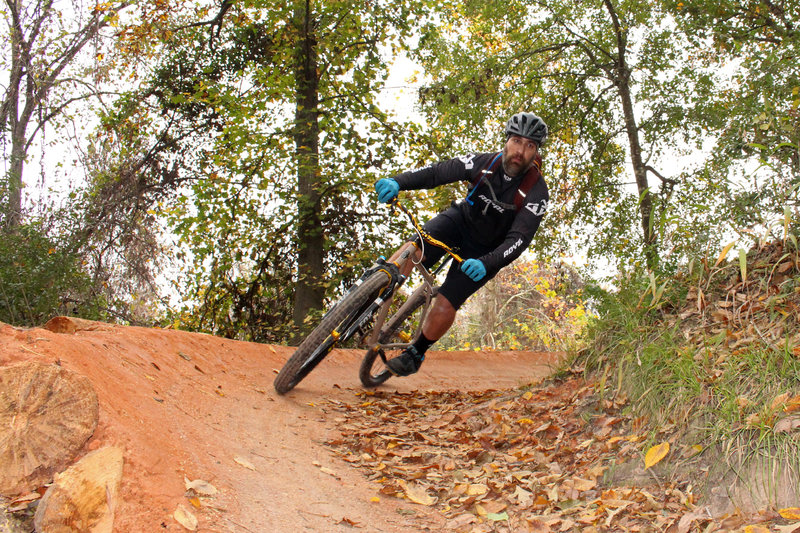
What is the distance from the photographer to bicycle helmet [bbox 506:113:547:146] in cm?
531

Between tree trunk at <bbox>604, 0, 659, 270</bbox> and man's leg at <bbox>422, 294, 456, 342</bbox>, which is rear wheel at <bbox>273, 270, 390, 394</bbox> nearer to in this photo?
man's leg at <bbox>422, 294, 456, 342</bbox>

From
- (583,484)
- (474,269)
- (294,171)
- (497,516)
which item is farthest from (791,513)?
(294,171)

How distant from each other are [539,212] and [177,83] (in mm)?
9777

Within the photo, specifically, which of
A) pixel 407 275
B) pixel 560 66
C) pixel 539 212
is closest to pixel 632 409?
pixel 539 212

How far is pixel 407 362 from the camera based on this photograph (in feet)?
18.8

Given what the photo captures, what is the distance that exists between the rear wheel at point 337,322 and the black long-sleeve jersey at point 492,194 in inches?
35.2

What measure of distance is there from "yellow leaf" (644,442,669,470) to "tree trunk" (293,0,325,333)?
7.32 metres

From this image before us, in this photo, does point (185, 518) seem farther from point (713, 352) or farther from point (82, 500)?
point (713, 352)

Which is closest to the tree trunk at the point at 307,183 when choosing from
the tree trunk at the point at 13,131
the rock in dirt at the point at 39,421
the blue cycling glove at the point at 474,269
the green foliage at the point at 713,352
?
the tree trunk at the point at 13,131

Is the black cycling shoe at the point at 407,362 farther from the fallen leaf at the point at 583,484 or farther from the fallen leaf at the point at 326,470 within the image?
the fallen leaf at the point at 583,484

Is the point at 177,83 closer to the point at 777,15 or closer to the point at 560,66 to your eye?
the point at 560,66

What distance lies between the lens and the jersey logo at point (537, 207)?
17.3ft

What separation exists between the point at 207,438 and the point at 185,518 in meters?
1.12

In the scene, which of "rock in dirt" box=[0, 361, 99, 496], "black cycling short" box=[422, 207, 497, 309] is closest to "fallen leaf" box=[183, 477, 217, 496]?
"rock in dirt" box=[0, 361, 99, 496]
